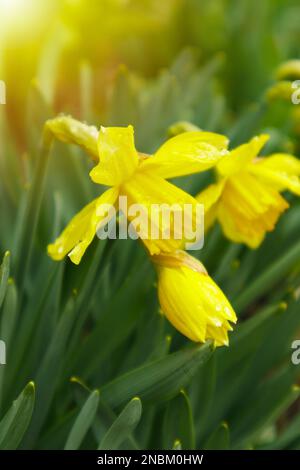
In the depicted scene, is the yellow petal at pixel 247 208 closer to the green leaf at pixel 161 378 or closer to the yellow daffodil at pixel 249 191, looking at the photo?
the yellow daffodil at pixel 249 191

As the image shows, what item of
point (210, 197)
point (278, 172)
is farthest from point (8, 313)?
point (278, 172)

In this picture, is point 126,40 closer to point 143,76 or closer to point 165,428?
point 143,76

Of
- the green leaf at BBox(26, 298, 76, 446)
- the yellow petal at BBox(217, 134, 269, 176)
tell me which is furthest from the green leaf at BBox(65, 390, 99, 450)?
the yellow petal at BBox(217, 134, 269, 176)

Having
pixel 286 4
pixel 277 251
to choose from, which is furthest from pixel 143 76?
pixel 277 251

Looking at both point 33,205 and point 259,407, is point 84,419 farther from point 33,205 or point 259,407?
point 259,407

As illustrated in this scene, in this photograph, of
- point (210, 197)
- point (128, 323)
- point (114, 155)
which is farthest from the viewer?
point (128, 323)

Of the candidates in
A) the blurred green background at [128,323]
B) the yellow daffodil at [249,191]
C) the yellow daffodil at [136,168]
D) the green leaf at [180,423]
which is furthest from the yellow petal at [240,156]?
the green leaf at [180,423]
